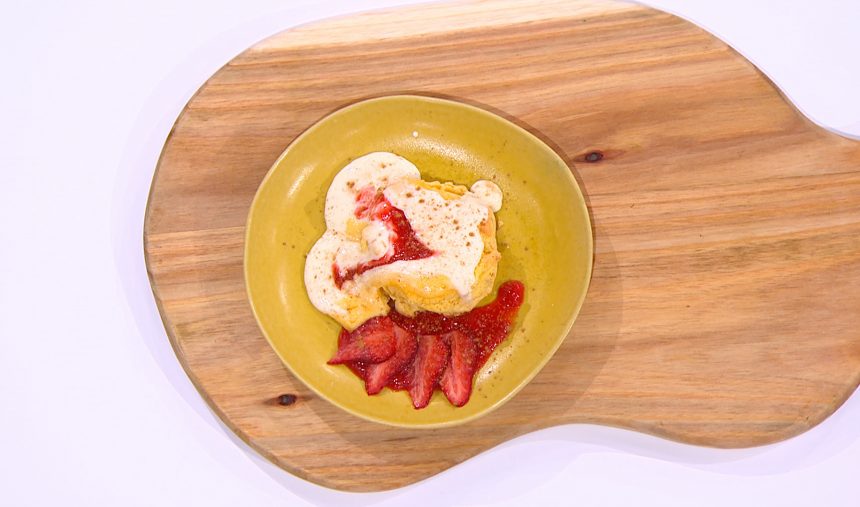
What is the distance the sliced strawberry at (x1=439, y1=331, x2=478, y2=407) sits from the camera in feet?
5.92

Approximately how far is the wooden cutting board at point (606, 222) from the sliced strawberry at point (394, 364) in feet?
0.57

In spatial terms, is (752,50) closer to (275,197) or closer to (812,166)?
(812,166)

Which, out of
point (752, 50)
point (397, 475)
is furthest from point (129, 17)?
point (752, 50)

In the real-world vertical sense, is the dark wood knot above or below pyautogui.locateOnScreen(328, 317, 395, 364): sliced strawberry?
below

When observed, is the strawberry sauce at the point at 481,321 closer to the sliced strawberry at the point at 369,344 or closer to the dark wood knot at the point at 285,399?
the sliced strawberry at the point at 369,344

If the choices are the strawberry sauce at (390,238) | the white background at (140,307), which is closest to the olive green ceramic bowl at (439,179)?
the strawberry sauce at (390,238)

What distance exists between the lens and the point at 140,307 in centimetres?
213

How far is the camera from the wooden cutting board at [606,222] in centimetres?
193

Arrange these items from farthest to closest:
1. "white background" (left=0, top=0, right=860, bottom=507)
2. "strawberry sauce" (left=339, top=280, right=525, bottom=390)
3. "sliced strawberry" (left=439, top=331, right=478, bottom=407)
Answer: "white background" (left=0, top=0, right=860, bottom=507) < "strawberry sauce" (left=339, top=280, right=525, bottom=390) < "sliced strawberry" (left=439, top=331, right=478, bottom=407)

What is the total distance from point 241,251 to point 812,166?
70.3 inches

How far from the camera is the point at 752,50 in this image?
7.19 feet

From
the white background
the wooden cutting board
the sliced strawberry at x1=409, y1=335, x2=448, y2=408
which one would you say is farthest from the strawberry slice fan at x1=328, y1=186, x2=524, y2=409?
the white background

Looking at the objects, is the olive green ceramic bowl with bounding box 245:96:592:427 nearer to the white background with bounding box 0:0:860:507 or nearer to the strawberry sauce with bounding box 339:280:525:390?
the strawberry sauce with bounding box 339:280:525:390

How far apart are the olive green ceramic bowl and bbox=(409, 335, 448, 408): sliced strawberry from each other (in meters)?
0.03
